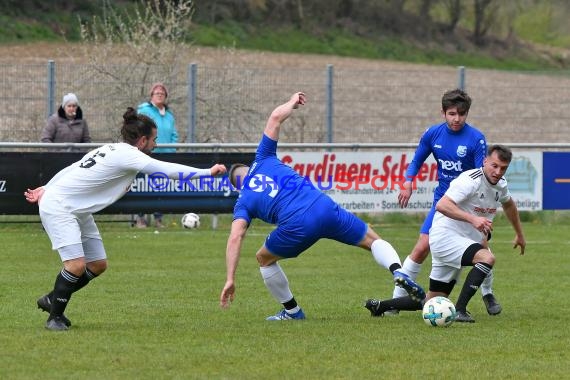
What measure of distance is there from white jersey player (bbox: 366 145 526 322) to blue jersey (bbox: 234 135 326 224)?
1.12m

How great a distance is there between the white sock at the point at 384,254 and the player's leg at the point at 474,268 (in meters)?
0.69

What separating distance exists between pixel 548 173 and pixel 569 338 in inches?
411

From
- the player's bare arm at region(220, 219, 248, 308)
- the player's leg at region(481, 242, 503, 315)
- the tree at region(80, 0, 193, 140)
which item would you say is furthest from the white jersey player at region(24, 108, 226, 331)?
the tree at region(80, 0, 193, 140)

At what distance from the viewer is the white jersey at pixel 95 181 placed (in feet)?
31.2

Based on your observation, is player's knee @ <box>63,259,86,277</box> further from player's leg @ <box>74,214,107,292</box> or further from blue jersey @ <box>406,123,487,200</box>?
blue jersey @ <box>406,123,487,200</box>

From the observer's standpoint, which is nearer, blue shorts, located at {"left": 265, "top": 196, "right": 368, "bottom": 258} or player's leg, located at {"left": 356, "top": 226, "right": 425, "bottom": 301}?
player's leg, located at {"left": 356, "top": 226, "right": 425, "bottom": 301}

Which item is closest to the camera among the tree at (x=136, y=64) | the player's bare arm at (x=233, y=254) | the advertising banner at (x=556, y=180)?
the player's bare arm at (x=233, y=254)

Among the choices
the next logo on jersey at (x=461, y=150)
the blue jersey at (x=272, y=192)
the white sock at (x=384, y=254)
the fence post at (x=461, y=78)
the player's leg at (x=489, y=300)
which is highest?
the fence post at (x=461, y=78)

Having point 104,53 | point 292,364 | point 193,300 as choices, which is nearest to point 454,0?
point 104,53

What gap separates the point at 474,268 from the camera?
10297 mm

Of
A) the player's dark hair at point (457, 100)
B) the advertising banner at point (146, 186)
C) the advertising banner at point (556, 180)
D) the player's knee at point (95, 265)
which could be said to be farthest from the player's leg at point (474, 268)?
the advertising banner at point (556, 180)

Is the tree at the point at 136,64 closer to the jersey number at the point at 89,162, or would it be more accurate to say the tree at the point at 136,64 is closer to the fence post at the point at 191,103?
the fence post at the point at 191,103

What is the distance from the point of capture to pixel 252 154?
1839 centimetres

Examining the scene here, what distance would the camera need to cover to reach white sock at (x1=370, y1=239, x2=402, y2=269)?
32.6 feet
